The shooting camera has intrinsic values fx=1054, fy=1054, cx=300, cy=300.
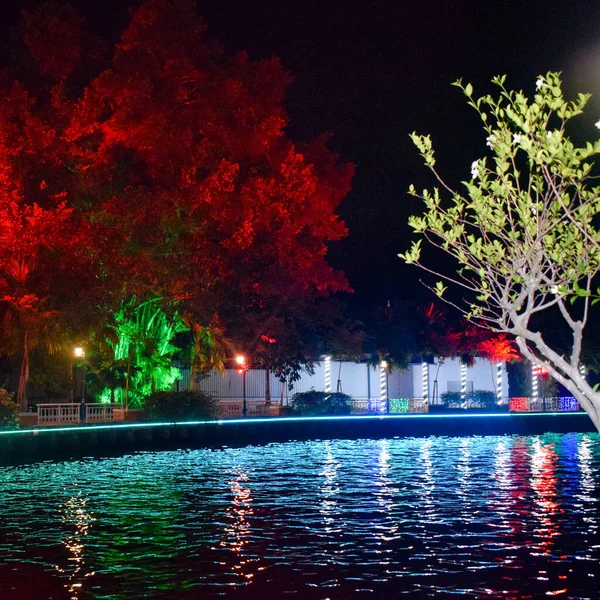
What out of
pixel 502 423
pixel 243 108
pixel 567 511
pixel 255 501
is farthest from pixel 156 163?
pixel 567 511

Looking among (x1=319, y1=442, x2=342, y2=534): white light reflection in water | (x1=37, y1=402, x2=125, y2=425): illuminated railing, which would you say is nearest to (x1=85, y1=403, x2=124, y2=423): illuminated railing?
(x1=37, y1=402, x2=125, y2=425): illuminated railing

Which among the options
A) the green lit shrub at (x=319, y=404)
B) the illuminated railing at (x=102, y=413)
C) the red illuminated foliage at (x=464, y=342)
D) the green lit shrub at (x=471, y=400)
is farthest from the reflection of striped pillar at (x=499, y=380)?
the illuminated railing at (x=102, y=413)

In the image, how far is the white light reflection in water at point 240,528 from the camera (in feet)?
46.9

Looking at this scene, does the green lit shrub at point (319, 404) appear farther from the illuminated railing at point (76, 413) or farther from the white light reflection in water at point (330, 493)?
the white light reflection in water at point (330, 493)

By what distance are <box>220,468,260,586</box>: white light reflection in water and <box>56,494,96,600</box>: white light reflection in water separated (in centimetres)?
202

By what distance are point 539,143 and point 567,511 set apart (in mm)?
10034

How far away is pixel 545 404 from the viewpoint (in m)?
52.5

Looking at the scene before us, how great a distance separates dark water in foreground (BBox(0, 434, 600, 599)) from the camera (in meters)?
13.4

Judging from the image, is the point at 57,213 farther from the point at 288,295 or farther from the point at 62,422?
the point at 288,295

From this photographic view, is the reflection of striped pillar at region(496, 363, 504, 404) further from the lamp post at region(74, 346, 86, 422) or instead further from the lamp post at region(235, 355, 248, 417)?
the lamp post at region(74, 346, 86, 422)

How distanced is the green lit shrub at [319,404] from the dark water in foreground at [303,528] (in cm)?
1824

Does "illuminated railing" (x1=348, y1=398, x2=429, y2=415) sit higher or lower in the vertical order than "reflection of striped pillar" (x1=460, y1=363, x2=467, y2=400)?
lower

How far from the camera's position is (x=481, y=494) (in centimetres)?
2123

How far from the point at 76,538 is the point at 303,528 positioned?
366cm
